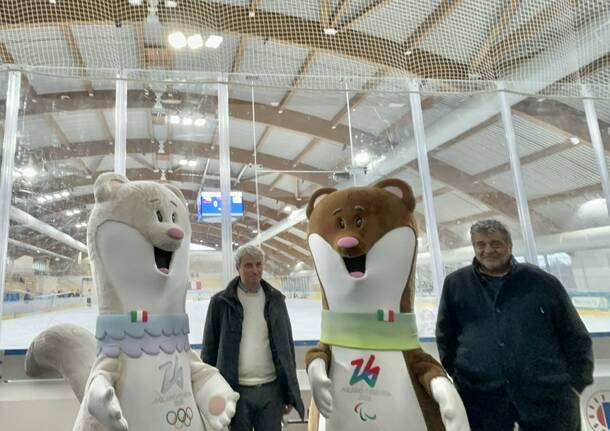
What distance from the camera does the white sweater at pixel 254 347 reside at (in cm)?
172

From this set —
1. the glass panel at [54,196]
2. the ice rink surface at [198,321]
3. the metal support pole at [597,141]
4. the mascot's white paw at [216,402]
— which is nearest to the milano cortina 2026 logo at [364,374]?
the mascot's white paw at [216,402]

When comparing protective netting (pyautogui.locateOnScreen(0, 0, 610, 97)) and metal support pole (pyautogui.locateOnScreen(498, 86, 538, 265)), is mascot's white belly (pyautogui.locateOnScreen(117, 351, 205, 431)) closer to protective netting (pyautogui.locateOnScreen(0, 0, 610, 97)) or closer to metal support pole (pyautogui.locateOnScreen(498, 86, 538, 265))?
protective netting (pyautogui.locateOnScreen(0, 0, 610, 97))

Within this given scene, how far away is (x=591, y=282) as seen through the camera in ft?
11.8

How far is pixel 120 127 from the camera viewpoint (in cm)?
297

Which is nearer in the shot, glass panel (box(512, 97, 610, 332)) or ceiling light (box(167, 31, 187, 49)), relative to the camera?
ceiling light (box(167, 31, 187, 49))

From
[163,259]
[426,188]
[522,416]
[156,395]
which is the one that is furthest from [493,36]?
[156,395]

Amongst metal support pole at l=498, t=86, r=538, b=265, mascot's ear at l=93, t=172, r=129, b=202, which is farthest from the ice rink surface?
mascot's ear at l=93, t=172, r=129, b=202

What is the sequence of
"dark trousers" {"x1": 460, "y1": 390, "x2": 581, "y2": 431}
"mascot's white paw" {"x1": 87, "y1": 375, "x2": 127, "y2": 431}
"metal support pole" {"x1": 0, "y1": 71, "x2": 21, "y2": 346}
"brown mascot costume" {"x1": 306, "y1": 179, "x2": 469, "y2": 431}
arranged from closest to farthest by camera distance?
"mascot's white paw" {"x1": 87, "y1": 375, "x2": 127, "y2": 431}, "brown mascot costume" {"x1": 306, "y1": 179, "x2": 469, "y2": 431}, "dark trousers" {"x1": 460, "y1": 390, "x2": 581, "y2": 431}, "metal support pole" {"x1": 0, "y1": 71, "x2": 21, "y2": 346}

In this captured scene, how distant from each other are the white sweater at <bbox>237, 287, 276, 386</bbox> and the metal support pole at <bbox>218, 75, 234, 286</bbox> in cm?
117

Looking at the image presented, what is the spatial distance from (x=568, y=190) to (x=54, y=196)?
4164 mm

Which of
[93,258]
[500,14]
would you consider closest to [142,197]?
[93,258]

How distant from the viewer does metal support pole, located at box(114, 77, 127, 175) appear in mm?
2924

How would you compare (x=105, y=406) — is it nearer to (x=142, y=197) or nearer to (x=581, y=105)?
(x=142, y=197)

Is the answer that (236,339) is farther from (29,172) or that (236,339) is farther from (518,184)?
(518,184)
